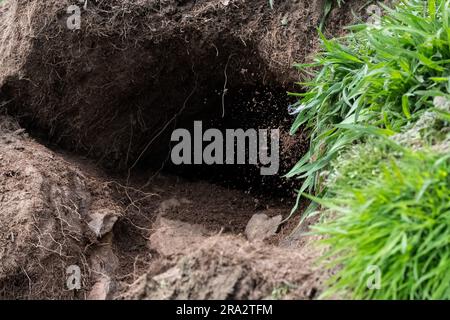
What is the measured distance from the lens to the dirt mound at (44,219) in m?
4.01

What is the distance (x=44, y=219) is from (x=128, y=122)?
1.41 m

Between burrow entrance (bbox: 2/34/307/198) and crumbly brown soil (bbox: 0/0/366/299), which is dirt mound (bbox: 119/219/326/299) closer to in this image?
crumbly brown soil (bbox: 0/0/366/299)

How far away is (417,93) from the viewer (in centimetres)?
353

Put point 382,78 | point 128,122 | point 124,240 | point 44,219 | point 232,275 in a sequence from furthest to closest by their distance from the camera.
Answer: point 128,122 → point 124,240 → point 44,219 → point 382,78 → point 232,275

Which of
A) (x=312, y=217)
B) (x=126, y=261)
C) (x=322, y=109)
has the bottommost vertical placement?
(x=126, y=261)

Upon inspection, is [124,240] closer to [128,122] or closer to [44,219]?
[44,219]

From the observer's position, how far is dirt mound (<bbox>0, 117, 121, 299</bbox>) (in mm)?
4005

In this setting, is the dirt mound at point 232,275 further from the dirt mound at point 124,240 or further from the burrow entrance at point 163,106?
the burrow entrance at point 163,106

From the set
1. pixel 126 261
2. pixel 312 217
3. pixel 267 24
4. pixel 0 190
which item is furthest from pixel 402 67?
pixel 0 190

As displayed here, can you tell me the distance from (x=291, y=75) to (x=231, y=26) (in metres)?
0.58

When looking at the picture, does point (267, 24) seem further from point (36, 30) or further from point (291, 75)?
point (36, 30)

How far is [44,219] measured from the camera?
4215 millimetres

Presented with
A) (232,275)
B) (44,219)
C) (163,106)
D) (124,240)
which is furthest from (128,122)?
(232,275)

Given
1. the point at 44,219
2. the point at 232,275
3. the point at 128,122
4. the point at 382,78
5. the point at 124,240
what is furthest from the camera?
the point at 128,122
